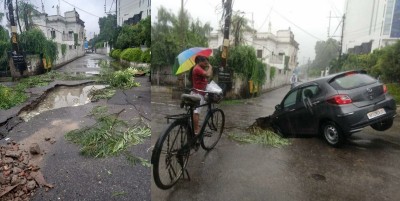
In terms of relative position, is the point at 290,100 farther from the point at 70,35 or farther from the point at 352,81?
the point at 70,35

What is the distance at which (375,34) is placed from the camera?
1.41 m

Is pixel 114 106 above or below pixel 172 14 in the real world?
below

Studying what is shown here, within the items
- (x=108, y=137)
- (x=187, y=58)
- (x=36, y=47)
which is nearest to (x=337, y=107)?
(x=187, y=58)

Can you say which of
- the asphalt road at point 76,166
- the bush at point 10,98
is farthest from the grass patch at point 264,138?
the bush at point 10,98

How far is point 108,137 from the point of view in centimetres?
323

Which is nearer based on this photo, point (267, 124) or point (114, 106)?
point (267, 124)

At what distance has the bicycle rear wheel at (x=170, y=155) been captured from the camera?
1.35 meters

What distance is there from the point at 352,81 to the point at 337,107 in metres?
0.15

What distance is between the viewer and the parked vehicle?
1.25 meters

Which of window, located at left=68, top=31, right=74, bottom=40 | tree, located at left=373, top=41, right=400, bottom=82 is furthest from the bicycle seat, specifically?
window, located at left=68, top=31, right=74, bottom=40

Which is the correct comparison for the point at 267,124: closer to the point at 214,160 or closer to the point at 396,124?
the point at 214,160

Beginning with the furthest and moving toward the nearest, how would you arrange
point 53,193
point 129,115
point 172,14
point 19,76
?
1. point 19,76
2. point 129,115
3. point 53,193
4. point 172,14

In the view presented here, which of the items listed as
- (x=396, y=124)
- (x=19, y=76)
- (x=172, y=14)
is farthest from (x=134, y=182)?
(x=19, y=76)

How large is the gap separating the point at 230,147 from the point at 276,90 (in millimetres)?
433
